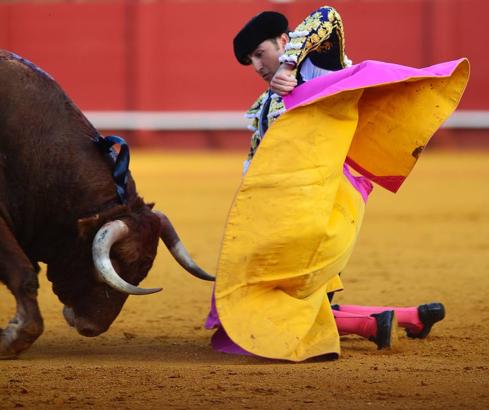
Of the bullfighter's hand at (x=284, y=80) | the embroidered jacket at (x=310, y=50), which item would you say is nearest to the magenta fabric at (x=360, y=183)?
the embroidered jacket at (x=310, y=50)

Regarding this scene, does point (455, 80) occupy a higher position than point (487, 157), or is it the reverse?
point (455, 80)

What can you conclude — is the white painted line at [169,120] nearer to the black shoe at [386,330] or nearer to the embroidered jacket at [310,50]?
the embroidered jacket at [310,50]

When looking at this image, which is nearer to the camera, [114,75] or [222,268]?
[222,268]

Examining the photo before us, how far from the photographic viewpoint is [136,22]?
1295 cm

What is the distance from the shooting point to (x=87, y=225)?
3.49m

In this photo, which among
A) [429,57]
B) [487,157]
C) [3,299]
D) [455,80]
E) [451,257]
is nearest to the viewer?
[455,80]

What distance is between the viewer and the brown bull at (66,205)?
3512mm

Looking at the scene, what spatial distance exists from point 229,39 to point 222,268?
31.2 feet

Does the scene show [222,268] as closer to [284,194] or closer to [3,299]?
[284,194]

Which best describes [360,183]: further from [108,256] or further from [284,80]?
[108,256]

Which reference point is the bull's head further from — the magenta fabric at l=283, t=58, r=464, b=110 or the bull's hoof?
the magenta fabric at l=283, t=58, r=464, b=110

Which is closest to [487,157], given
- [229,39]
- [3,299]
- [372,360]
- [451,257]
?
[229,39]

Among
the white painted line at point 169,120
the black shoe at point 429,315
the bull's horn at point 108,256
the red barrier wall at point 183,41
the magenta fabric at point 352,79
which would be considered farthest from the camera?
the white painted line at point 169,120

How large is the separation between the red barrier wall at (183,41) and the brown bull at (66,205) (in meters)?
9.19
